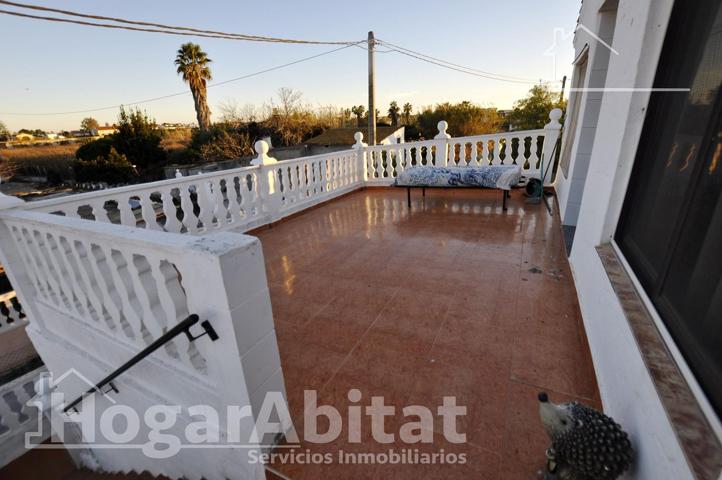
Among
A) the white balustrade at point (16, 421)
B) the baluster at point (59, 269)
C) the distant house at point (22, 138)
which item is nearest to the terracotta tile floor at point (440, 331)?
the baluster at point (59, 269)

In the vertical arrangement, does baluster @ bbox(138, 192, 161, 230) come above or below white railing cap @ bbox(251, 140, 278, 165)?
below

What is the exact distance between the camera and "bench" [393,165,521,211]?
181 inches

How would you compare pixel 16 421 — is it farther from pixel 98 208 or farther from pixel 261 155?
pixel 261 155

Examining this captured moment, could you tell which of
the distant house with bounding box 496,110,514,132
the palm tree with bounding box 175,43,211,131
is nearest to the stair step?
the palm tree with bounding box 175,43,211,131

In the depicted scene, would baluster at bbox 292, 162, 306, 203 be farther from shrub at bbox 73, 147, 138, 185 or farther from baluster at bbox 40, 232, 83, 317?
shrub at bbox 73, 147, 138, 185

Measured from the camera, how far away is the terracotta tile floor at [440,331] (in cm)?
148

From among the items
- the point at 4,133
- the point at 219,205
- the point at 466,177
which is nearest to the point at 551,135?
the point at 466,177

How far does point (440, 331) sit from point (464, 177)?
3332mm

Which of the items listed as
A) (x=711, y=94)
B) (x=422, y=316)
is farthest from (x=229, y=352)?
(x=711, y=94)

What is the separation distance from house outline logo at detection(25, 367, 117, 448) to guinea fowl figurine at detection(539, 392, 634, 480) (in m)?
2.68

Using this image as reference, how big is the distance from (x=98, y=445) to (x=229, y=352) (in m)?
→ 3.25

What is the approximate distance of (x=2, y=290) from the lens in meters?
8.57

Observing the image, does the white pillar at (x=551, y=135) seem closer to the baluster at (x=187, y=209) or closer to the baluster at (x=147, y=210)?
the baluster at (x=187, y=209)

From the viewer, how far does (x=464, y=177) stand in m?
4.88
